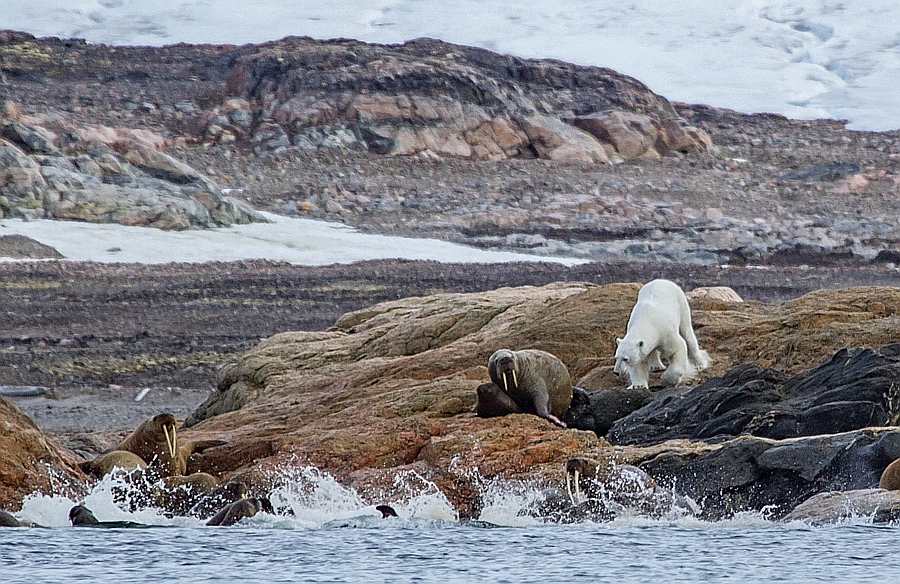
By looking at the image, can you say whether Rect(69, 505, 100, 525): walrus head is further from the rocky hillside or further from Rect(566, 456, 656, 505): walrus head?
the rocky hillside

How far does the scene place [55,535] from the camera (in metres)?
10.4

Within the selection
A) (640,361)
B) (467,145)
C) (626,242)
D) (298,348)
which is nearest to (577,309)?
(640,361)

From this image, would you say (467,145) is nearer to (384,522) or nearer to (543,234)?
(543,234)

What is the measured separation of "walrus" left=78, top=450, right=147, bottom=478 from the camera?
1234 cm

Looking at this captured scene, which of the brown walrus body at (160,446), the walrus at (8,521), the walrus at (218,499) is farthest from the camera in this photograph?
the brown walrus body at (160,446)

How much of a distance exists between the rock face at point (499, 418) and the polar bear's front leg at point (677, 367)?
0.41m

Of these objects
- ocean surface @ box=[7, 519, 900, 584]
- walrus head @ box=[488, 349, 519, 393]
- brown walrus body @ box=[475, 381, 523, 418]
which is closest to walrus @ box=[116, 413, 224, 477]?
ocean surface @ box=[7, 519, 900, 584]

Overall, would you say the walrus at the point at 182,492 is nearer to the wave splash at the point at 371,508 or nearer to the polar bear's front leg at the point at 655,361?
the wave splash at the point at 371,508

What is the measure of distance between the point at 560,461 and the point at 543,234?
126ft

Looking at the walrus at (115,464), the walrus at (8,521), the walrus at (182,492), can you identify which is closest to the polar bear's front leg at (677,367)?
the walrus at (182,492)

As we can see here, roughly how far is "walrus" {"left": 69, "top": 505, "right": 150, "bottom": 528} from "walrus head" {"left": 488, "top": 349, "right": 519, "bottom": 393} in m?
3.60

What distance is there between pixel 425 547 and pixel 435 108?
60222mm

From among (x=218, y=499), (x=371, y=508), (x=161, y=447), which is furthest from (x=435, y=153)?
(x=371, y=508)

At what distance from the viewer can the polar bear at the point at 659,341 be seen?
44.1 ft
